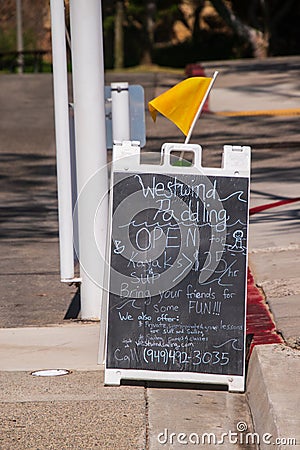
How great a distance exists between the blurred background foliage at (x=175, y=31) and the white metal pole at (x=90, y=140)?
2910 centimetres

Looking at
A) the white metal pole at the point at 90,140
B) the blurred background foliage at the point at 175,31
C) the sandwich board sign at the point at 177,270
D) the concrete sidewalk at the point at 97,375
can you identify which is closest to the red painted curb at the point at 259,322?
the concrete sidewalk at the point at 97,375

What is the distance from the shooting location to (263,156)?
15.2 m

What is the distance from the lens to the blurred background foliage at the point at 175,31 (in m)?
38.3

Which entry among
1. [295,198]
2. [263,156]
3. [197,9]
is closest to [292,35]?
[197,9]

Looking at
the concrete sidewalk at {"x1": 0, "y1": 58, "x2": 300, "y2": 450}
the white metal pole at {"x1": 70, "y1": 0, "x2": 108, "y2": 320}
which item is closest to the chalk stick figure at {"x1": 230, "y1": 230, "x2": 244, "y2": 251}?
the concrete sidewalk at {"x1": 0, "y1": 58, "x2": 300, "y2": 450}

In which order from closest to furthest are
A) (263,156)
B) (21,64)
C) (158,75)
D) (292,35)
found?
(263,156) → (158,75) → (21,64) → (292,35)

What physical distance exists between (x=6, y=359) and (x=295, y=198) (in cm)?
578

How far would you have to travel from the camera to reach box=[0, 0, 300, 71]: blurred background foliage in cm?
3831

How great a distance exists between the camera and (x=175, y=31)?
195ft

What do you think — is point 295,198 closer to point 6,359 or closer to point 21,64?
point 6,359

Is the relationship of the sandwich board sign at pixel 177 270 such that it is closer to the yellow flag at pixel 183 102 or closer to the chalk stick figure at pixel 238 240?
the chalk stick figure at pixel 238 240

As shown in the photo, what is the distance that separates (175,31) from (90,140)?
54156 mm

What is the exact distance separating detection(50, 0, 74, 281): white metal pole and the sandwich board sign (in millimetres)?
1174

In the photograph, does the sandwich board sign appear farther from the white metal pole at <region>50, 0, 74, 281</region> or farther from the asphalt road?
the asphalt road
